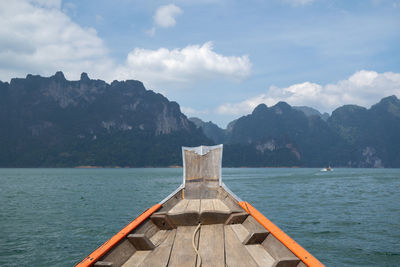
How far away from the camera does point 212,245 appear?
489cm

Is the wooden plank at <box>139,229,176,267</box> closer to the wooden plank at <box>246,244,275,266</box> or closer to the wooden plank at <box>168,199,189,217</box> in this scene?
the wooden plank at <box>246,244,275,266</box>

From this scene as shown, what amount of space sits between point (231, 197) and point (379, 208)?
17633 mm

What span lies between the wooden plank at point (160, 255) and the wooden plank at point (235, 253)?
0.81 metres

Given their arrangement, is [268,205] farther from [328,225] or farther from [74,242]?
[74,242]

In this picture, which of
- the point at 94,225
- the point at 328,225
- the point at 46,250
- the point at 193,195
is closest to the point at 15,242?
the point at 46,250

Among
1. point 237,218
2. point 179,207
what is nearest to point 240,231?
point 237,218

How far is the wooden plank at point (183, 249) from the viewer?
4.26 m

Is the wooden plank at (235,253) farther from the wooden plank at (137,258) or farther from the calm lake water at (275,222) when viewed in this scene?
the calm lake water at (275,222)

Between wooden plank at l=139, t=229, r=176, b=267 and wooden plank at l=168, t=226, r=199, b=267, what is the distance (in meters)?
0.07

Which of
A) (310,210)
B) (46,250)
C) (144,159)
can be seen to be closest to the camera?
(46,250)

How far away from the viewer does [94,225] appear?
16078mm

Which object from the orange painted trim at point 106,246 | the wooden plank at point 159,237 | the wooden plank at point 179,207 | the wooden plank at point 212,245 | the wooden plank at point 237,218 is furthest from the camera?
the wooden plank at point 179,207

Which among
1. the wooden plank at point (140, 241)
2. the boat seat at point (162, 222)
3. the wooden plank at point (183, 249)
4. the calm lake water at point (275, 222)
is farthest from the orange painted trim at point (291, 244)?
the calm lake water at point (275, 222)

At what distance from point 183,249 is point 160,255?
0.35 m
